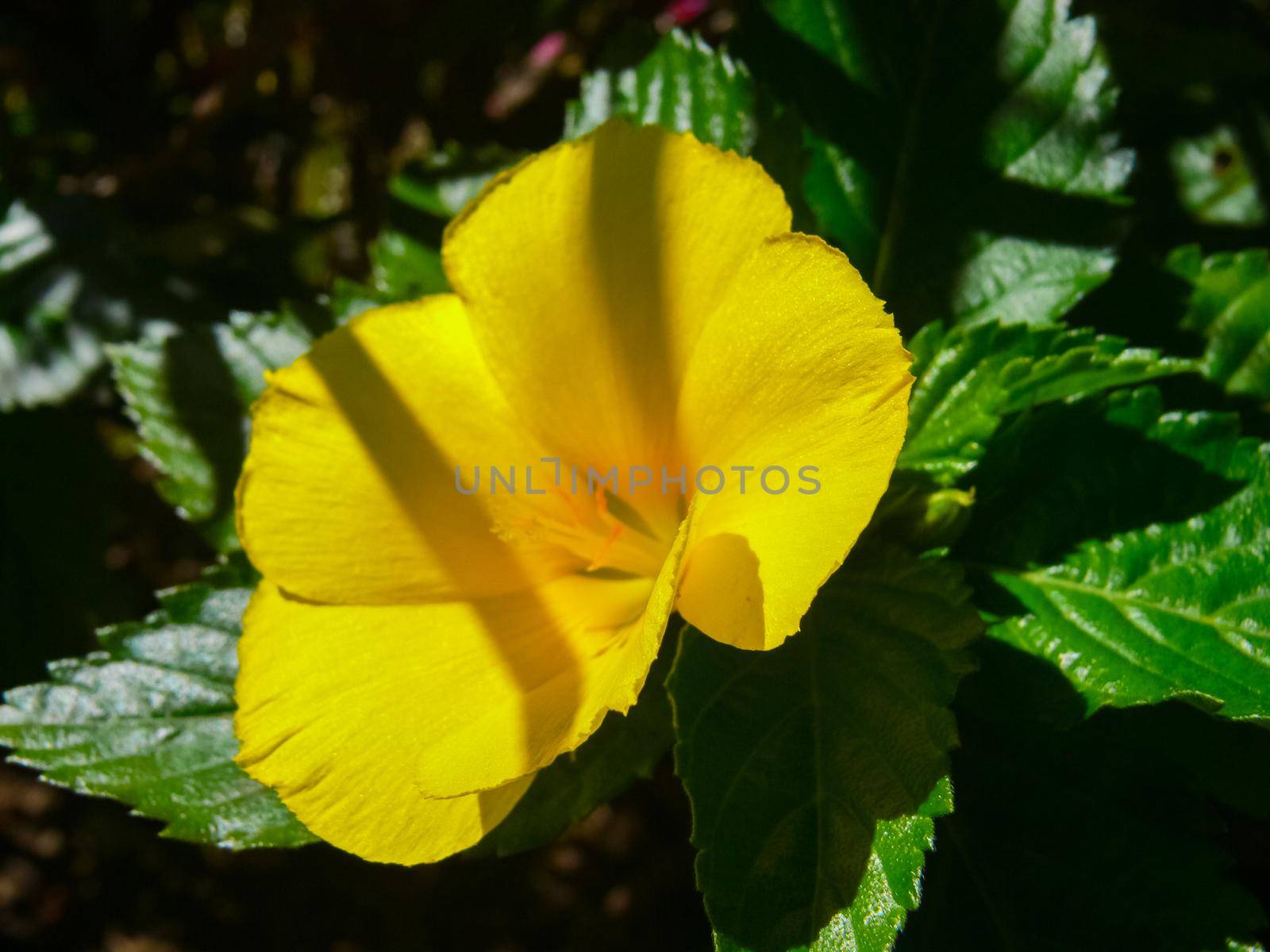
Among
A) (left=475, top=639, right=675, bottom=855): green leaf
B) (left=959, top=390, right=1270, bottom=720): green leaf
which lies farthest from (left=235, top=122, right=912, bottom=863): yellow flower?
(left=959, top=390, right=1270, bottom=720): green leaf

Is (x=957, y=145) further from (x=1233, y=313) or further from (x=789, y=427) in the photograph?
(x=789, y=427)

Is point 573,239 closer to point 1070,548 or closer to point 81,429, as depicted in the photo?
point 1070,548

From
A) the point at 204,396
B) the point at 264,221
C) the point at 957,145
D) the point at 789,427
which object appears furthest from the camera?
the point at 264,221

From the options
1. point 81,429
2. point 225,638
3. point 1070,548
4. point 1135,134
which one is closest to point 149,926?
point 81,429

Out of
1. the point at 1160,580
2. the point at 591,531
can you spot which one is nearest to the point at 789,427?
the point at 591,531

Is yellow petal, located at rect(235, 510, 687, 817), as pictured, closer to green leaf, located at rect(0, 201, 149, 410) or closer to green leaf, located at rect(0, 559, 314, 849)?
green leaf, located at rect(0, 559, 314, 849)

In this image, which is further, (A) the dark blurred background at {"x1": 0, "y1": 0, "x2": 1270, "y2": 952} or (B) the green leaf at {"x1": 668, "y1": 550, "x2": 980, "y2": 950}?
(A) the dark blurred background at {"x1": 0, "y1": 0, "x2": 1270, "y2": 952}
